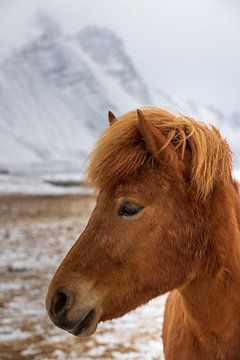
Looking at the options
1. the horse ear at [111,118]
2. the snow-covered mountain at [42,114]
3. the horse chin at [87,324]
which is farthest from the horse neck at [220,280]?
the snow-covered mountain at [42,114]

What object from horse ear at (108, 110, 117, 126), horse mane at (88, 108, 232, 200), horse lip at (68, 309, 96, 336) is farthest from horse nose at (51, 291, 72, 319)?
horse ear at (108, 110, 117, 126)

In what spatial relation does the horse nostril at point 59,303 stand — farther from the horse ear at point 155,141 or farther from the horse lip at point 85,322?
the horse ear at point 155,141

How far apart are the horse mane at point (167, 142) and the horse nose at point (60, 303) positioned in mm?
608

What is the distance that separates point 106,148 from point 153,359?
11.4 feet

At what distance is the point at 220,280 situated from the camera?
104 inches

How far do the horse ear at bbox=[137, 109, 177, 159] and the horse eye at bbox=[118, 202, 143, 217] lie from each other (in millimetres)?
280

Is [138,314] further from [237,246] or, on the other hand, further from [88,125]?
[88,125]

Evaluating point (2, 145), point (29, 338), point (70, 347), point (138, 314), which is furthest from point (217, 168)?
point (2, 145)

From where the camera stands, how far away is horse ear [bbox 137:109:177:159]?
8.34ft

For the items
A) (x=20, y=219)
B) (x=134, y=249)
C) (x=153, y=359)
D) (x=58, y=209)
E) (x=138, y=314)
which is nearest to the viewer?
(x=134, y=249)

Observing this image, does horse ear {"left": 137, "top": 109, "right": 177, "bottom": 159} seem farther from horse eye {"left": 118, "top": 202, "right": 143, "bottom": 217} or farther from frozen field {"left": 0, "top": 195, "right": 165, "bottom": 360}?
frozen field {"left": 0, "top": 195, "right": 165, "bottom": 360}

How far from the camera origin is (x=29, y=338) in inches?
241

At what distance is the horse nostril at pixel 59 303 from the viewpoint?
8.20 ft

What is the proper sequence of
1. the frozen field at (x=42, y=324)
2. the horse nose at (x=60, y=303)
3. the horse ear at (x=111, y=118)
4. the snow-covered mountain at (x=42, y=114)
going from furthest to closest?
the snow-covered mountain at (x=42, y=114), the frozen field at (x=42, y=324), the horse ear at (x=111, y=118), the horse nose at (x=60, y=303)
